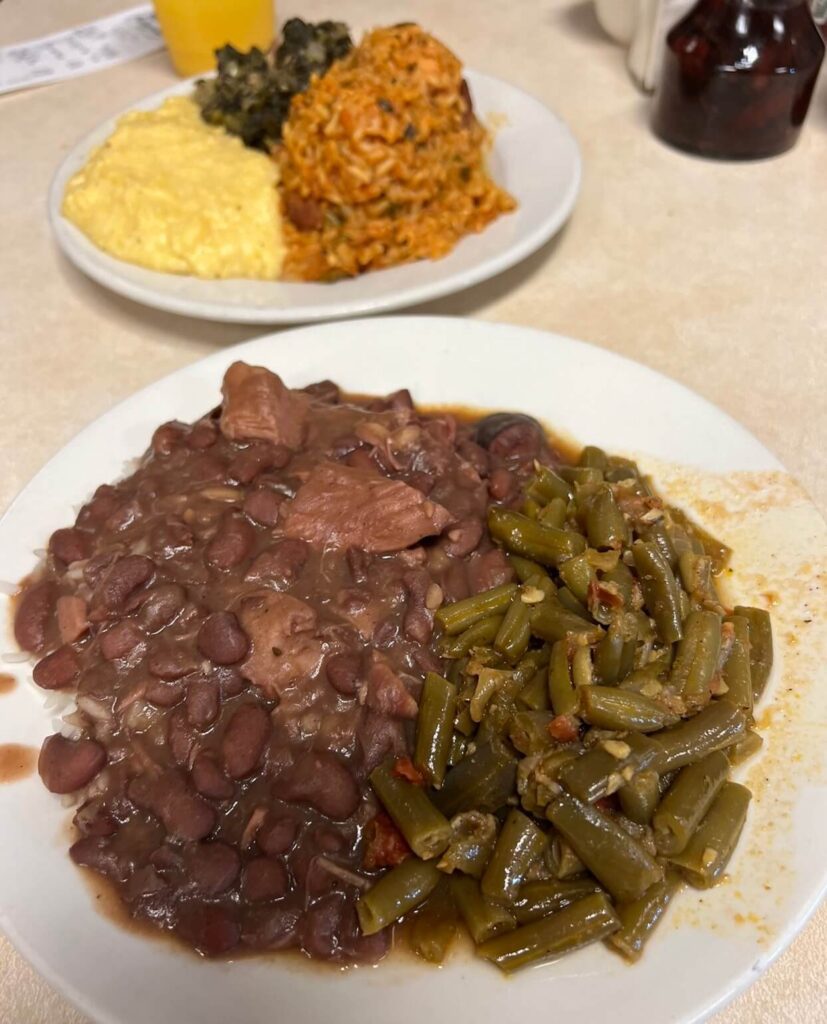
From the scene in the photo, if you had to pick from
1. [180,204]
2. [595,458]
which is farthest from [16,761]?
[180,204]

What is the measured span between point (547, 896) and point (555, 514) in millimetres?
1023

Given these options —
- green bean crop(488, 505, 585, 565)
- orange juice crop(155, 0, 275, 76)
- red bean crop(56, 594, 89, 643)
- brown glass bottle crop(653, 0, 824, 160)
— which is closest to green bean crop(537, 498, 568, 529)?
green bean crop(488, 505, 585, 565)

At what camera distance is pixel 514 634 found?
2.20 m

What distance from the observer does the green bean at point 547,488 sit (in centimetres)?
255

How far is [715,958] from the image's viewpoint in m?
1.69

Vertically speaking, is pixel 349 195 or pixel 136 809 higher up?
pixel 349 195

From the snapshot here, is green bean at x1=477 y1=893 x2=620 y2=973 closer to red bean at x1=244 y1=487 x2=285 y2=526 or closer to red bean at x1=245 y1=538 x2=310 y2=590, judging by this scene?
red bean at x1=245 y1=538 x2=310 y2=590

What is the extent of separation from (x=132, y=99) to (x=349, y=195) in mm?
2318

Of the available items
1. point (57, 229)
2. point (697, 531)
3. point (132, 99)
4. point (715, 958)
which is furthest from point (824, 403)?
point (132, 99)

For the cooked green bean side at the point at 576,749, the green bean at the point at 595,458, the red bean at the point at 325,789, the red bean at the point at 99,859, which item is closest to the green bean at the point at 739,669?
the cooked green bean side at the point at 576,749

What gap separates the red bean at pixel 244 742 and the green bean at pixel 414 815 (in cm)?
29

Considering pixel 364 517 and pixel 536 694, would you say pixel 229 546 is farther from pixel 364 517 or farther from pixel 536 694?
pixel 536 694

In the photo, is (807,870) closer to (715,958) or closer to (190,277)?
(715,958)

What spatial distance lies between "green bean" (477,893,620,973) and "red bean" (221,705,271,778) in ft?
2.20
